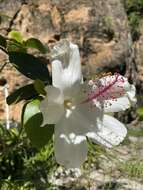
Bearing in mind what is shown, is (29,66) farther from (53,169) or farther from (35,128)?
(53,169)

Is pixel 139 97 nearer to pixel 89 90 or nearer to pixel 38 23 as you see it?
pixel 38 23

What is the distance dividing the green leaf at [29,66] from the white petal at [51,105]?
0.12 m

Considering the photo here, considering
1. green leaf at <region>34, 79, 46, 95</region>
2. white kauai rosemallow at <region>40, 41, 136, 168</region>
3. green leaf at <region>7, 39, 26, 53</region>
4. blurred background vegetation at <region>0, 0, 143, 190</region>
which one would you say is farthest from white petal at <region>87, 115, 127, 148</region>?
blurred background vegetation at <region>0, 0, 143, 190</region>

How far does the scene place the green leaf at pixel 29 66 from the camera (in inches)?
38.4

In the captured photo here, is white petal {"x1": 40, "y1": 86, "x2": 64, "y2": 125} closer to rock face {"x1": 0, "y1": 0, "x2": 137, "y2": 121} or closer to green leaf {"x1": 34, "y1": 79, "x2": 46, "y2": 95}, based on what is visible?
green leaf {"x1": 34, "y1": 79, "x2": 46, "y2": 95}

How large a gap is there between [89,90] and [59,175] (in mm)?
1673

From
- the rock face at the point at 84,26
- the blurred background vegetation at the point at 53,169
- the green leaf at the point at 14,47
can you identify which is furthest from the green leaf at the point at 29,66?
the rock face at the point at 84,26

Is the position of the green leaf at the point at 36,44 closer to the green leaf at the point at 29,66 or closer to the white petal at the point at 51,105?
the green leaf at the point at 29,66

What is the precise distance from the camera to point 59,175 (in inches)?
100.0

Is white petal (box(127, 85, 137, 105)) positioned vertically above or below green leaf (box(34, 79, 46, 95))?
below

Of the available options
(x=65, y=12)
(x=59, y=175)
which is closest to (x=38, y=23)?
(x=65, y=12)

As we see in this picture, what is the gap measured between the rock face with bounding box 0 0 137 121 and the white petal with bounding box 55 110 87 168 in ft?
6.91

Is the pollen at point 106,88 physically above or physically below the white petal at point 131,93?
above

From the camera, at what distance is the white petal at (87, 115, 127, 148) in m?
0.90
